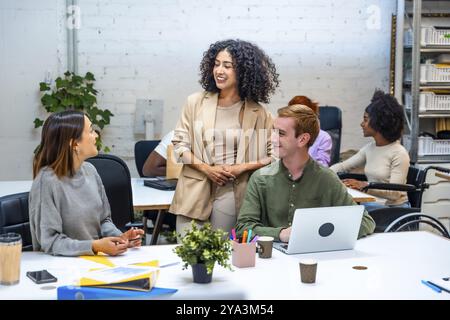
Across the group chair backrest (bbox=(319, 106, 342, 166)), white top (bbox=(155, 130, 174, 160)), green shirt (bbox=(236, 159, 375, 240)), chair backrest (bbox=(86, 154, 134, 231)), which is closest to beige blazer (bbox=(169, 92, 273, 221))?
chair backrest (bbox=(86, 154, 134, 231))

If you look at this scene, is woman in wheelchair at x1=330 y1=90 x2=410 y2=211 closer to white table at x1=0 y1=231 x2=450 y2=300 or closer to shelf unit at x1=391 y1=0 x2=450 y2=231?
shelf unit at x1=391 y1=0 x2=450 y2=231

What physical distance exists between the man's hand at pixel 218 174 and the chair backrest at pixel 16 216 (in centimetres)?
84

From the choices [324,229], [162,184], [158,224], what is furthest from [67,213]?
[158,224]

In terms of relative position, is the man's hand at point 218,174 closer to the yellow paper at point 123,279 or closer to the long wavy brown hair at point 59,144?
the long wavy brown hair at point 59,144

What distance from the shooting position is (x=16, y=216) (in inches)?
103

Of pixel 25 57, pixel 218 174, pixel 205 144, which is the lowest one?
pixel 218 174

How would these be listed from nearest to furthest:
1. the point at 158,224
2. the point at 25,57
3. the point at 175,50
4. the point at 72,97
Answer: the point at 158,224 < the point at 72,97 < the point at 25,57 < the point at 175,50

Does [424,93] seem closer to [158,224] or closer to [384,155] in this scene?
[384,155]

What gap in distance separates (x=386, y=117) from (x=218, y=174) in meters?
1.89

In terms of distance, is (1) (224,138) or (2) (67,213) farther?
(1) (224,138)

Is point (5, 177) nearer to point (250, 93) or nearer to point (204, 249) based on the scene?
point (250, 93)

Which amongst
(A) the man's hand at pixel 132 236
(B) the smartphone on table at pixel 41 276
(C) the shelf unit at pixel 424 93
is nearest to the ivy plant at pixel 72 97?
(C) the shelf unit at pixel 424 93

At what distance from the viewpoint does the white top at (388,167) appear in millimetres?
4352

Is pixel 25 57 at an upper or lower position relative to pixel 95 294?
upper
